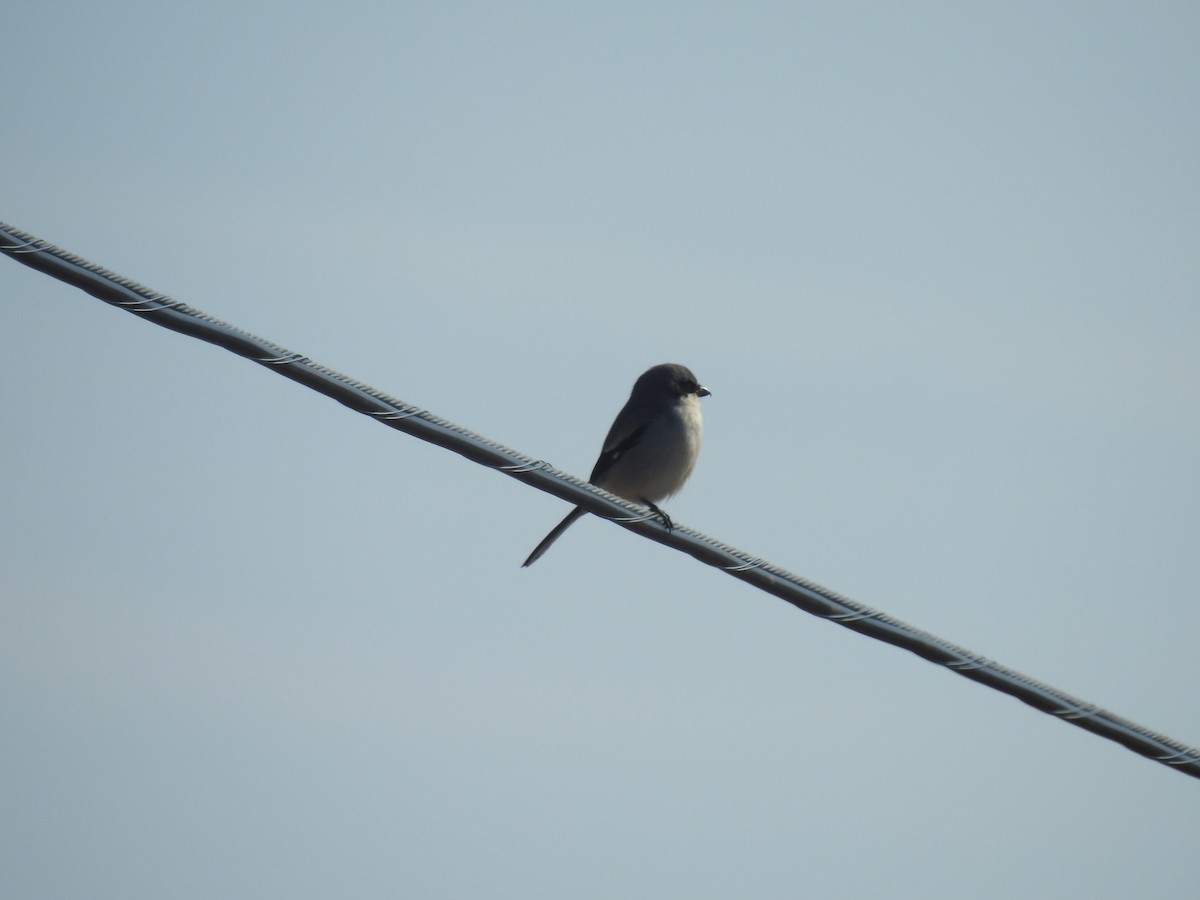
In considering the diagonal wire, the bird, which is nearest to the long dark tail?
the bird

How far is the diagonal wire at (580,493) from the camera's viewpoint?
4828mm

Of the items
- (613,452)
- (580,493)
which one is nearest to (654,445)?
(613,452)

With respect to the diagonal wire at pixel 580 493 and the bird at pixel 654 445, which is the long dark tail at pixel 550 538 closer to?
the bird at pixel 654 445

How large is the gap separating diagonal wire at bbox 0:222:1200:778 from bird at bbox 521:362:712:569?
4.65 meters

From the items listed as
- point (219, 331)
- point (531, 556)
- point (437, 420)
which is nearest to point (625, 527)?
point (437, 420)

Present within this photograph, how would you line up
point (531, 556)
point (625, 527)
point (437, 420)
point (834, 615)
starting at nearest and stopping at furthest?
1. point (437, 420)
2. point (834, 615)
3. point (625, 527)
4. point (531, 556)

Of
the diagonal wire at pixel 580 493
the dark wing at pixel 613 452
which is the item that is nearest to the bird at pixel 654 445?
the dark wing at pixel 613 452

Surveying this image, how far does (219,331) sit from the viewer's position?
4.94m

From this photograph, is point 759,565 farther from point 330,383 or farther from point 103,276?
point 103,276

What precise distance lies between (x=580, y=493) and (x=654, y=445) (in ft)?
17.3

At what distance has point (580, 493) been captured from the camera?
5648mm

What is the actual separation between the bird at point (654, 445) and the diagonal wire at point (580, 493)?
4649mm

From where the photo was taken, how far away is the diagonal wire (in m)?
4.83

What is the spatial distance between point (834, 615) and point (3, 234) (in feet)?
10.8
